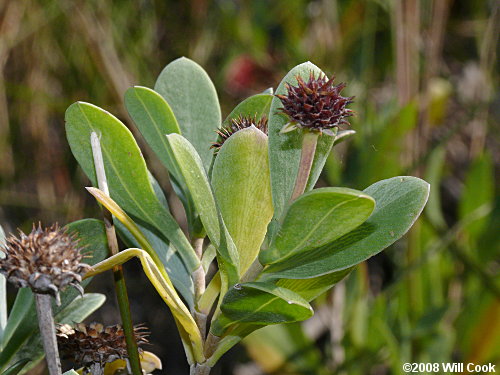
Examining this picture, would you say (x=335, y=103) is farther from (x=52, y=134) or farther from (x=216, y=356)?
(x=52, y=134)

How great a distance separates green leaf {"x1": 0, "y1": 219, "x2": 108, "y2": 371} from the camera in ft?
1.63

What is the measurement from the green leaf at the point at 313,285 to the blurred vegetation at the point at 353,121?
2.45 ft

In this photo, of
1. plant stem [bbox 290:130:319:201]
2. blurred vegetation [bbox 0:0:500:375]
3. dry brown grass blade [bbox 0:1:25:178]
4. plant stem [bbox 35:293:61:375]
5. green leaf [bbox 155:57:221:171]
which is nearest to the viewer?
plant stem [bbox 35:293:61:375]

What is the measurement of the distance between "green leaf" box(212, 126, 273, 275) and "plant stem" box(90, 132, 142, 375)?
0.08 meters

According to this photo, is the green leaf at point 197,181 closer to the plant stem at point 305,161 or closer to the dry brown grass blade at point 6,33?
the plant stem at point 305,161

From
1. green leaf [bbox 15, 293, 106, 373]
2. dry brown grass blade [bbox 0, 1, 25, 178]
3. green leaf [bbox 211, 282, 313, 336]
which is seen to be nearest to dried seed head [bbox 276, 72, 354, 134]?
green leaf [bbox 211, 282, 313, 336]

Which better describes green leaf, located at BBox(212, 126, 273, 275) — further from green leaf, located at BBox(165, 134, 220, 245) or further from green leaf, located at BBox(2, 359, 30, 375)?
green leaf, located at BBox(2, 359, 30, 375)

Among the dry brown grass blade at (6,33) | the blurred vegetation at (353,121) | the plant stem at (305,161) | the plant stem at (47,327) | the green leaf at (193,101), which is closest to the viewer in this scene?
the plant stem at (47,327)

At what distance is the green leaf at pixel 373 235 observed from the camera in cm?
42

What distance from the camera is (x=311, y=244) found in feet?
1.38

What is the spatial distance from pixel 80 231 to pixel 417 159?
932mm

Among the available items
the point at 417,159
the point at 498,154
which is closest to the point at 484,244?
the point at 417,159

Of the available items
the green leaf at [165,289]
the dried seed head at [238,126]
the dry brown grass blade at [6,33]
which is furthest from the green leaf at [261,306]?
the dry brown grass blade at [6,33]

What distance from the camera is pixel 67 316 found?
52 centimetres
